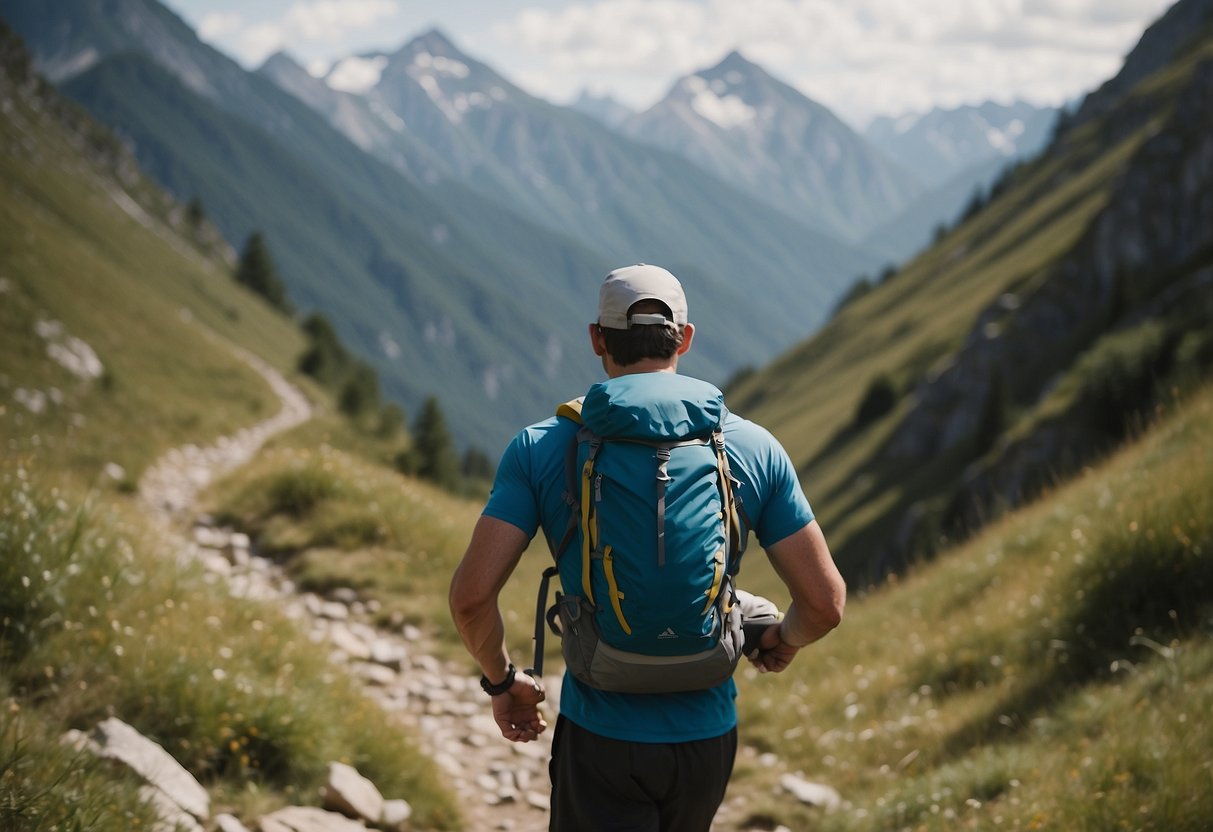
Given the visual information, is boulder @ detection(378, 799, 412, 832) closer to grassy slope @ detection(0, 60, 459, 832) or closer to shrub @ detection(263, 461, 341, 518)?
grassy slope @ detection(0, 60, 459, 832)

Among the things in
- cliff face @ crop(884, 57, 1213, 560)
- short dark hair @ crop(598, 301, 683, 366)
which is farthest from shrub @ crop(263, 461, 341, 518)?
cliff face @ crop(884, 57, 1213, 560)

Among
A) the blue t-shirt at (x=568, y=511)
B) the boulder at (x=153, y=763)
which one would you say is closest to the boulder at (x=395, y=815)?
the boulder at (x=153, y=763)

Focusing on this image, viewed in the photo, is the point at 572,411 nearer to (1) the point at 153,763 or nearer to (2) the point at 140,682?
(1) the point at 153,763

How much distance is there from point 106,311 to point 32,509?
2057 inches

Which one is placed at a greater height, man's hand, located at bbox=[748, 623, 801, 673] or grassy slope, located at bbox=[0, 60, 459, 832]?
man's hand, located at bbox=[748, 623, 801, 673]

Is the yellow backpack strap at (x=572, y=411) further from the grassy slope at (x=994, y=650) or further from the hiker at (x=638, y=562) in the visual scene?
the grassy slope at (x=994, y=650)

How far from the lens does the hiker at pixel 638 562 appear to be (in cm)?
388

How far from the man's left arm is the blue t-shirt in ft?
0.25

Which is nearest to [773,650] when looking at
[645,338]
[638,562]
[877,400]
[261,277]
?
[638,562]

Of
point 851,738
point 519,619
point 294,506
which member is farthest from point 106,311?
point 851,738

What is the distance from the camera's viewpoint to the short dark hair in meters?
4.18

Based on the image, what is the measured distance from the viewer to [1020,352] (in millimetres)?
76375

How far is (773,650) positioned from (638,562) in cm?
102

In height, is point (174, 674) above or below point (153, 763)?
above
